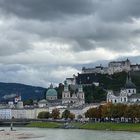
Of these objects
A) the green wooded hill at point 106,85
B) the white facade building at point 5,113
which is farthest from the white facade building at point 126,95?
the white facade building at point 5,113

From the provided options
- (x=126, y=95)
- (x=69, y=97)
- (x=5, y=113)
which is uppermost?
(x=69, y=97)

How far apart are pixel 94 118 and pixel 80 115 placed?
24451 millimetres

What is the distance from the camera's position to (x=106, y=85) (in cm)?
15588

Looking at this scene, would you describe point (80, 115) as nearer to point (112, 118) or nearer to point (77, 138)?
point (112, 118)

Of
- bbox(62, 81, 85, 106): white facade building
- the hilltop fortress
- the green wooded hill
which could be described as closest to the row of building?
bbox(62, 81, 85, 106): white facade building

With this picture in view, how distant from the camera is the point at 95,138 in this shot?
63.8 meters

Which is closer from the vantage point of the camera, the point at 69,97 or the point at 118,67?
the point at 69,97

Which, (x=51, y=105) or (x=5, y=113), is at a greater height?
(x=51, y=105)

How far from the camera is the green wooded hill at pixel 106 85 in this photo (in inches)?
5876

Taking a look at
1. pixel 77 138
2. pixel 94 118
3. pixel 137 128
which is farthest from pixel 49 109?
pixel 77 138

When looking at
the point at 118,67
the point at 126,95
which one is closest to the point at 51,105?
the point at 118,67

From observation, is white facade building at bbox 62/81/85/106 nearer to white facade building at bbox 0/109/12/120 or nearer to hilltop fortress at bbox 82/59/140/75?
hilltop fortress at bbox 82/59/140/75

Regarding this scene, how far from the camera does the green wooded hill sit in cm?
14925

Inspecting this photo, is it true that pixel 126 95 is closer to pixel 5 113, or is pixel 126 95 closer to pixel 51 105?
pixel 51 105
